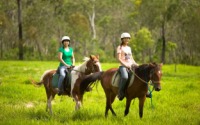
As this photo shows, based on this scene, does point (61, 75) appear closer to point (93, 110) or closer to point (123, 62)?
point (93, 110)

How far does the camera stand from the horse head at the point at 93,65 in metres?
11.0

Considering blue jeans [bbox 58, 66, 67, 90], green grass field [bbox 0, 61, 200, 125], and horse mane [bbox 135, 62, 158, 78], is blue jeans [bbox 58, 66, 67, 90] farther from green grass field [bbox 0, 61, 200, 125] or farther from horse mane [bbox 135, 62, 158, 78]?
horse mane [bbox 135, 62, 158, 78]

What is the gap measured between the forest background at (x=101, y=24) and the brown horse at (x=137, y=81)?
123 ft

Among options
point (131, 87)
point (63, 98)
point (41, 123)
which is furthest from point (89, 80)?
point (63, 98)

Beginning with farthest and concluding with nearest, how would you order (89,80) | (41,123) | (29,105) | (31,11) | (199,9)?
(31,11)
(199,9)
(29,105)
(89,80)
(41,123)

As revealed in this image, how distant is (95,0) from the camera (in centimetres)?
6888

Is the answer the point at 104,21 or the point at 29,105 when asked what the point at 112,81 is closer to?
the point at 29,105

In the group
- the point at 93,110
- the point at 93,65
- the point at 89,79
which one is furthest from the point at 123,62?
the point at 93,110

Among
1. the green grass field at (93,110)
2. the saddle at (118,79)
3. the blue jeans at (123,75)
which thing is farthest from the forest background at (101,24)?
the blue jeans at (123,75)

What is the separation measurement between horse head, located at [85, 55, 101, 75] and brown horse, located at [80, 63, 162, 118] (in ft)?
0.55

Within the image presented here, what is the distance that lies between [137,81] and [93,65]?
171 cm

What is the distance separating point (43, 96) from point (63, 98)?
96 cm

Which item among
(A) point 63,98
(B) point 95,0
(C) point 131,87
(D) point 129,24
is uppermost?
(B) point 95,0

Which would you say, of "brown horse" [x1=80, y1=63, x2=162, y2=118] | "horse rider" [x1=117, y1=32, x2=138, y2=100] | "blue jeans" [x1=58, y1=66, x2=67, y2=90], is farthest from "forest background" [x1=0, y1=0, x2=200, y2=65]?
"horse rider" [x1=117, y1=32, x2=138, y2=100]
